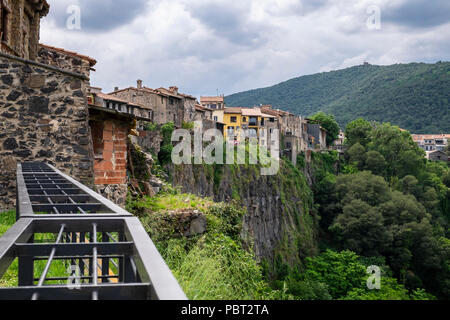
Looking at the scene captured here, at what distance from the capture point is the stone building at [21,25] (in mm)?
14773

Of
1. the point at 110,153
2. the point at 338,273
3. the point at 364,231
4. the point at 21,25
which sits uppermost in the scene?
the point at 21,25

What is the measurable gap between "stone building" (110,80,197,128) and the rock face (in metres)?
12.2

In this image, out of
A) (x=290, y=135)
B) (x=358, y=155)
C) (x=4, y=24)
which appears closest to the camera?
(x=4, y=24)

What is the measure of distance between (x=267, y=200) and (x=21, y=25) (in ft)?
102

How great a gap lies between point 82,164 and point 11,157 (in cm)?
139

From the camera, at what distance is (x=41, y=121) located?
371 inches

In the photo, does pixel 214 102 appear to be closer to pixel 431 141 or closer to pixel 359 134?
pixel 359 134

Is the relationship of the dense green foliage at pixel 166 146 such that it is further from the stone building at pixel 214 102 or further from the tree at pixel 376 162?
the tree at pixel 376 162

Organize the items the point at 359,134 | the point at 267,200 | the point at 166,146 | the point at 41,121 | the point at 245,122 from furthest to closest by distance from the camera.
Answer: the point at 359,134, the point at 245,122, the point at 267,200, the point at 166,146, the point at 41,121

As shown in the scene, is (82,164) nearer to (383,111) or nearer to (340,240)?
(340,240)

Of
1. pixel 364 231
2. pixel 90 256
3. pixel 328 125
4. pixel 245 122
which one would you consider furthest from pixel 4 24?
pixel 328 125

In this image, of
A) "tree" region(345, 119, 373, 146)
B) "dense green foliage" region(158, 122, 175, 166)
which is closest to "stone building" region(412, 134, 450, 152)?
"tree" region(345, 119, 373, 146)
